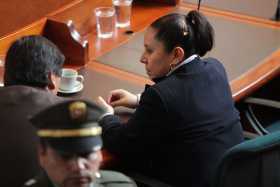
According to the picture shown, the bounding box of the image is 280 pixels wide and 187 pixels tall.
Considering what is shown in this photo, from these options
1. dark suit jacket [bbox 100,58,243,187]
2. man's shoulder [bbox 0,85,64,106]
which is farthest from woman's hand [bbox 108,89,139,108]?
→ man's shoulder [bbox 0,85,64,106]

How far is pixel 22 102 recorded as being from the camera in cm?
167

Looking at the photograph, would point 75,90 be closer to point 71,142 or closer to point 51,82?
point 51,82

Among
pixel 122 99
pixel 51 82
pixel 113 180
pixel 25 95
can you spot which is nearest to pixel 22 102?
pixel 25 95

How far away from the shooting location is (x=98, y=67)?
2.36 meters

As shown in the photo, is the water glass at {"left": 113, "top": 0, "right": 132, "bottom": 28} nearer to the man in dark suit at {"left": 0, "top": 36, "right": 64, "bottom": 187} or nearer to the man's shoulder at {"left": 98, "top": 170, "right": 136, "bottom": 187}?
the man in dark suit at {"left": 0, "top": 36, "right": 64, "bottom": 187}

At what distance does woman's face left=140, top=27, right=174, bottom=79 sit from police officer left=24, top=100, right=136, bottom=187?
2.66ft

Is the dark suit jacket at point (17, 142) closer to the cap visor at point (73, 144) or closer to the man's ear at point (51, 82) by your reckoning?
the man's ear at point (51, 82)

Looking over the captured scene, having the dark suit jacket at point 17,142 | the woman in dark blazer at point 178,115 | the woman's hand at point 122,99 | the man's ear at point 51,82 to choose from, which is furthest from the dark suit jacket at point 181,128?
the dark suit jacket at point 17,142

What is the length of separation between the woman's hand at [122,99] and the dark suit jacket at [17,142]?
0.45 metres

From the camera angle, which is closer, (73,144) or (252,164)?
(73,144)

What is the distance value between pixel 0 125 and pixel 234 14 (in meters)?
1.54

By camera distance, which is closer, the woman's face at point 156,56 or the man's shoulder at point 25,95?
the man's shoulder at point 25,95

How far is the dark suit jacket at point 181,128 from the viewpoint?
6.22 ft

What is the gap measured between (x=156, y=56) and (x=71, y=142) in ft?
2.94
